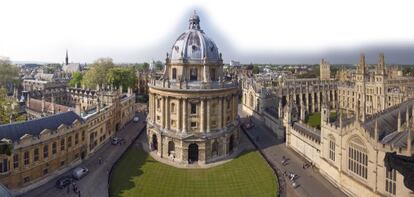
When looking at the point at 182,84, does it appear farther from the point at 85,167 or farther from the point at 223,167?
the point at 85,167

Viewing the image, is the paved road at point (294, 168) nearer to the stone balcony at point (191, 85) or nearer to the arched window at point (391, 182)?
the arched window at point (391, 182)

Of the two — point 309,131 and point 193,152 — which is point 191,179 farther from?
point 309,131

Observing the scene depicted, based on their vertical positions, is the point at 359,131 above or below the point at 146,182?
above

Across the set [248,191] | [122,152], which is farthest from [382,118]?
[122,152]

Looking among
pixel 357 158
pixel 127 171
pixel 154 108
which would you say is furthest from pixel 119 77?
pixel 357 158

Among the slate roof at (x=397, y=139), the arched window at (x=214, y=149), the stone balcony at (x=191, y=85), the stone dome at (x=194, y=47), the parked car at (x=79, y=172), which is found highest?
the stone dome at (x=194, y=47)

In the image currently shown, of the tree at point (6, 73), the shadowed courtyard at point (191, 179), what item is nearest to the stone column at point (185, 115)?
the shadowed courtyard at point (191, 179)
